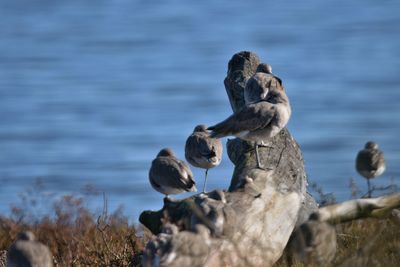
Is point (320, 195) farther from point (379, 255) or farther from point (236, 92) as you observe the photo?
point (379, 255)

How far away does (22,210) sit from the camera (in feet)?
46.6

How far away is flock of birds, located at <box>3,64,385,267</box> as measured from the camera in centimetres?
974

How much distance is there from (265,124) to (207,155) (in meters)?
1.99

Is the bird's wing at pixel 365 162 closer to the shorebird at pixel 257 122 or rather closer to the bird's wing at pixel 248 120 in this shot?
the shorebird at pixel 257 122

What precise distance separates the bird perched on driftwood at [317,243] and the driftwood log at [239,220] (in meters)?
0.59

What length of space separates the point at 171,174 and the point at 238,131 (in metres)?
1.49

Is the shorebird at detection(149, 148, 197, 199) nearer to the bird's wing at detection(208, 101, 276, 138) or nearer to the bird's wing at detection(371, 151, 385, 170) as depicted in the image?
the bird's wing at detection(208, 101, 276, 138)

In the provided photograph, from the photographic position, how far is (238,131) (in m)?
11.7

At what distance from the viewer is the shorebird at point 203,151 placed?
44.6ft

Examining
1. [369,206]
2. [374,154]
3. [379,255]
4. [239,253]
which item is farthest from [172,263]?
[374,154]

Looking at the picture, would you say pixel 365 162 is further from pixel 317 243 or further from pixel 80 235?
pixel 317 243

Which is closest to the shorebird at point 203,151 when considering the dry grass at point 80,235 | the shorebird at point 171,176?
the shorebird at point 171,176

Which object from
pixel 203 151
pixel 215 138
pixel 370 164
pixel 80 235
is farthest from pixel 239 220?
pixel 370 164

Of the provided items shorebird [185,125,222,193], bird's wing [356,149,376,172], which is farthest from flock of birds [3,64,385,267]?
bird's wing [356,149,376,172]
